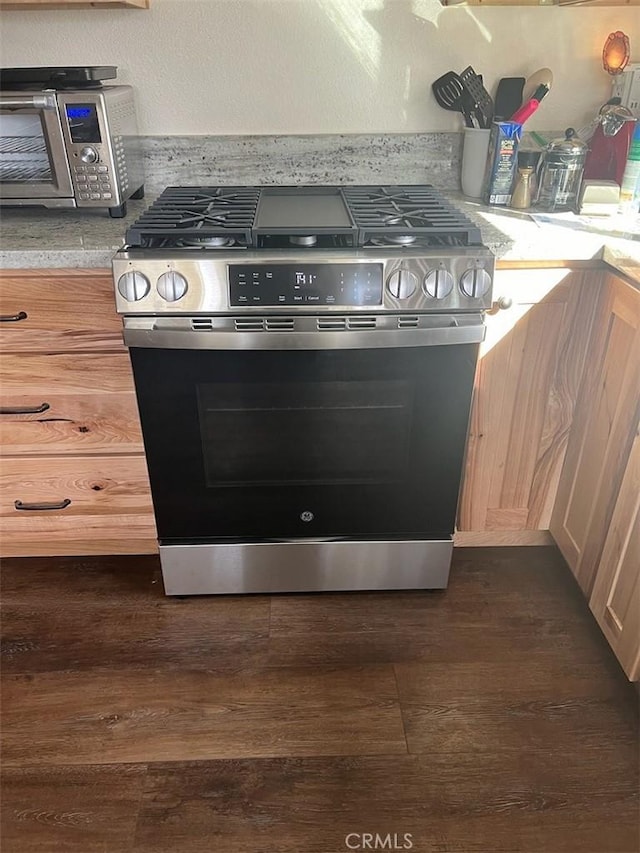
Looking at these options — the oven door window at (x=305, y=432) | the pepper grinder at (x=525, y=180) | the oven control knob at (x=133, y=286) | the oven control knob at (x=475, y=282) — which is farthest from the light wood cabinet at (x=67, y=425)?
the pepper grinder at (x=525, y=180)

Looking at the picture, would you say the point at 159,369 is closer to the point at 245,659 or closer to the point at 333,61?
the point at 245,659

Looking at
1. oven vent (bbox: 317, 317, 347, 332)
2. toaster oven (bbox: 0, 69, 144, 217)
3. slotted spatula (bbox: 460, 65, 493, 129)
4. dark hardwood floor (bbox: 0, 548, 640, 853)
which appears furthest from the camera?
slotted spatula (bbox: 460, 65, 493, 129)

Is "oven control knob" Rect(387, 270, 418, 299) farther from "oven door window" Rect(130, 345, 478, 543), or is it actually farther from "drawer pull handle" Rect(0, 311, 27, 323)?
"drawer pull handle" Rect(0, 311, 27, 323)

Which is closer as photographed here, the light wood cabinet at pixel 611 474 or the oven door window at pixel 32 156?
the light wood cabinet at pixel 611 474

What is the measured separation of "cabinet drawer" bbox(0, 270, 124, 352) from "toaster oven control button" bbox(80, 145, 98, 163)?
0.29m

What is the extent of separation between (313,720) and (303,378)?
73 cm

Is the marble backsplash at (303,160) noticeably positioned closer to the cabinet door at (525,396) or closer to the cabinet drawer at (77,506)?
the cabinet door at (525,396)

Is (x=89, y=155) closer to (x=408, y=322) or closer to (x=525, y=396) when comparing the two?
(x=408, y=322)

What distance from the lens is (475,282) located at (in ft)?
4.36

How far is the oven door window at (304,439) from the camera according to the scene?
4.55 feet

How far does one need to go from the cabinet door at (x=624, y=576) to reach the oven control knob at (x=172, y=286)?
94 centimetres

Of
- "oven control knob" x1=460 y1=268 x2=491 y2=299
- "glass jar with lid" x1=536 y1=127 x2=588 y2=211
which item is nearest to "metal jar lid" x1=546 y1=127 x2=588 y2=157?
"glass jar with lid" x1=536 y1=127 x2=588 y2=211

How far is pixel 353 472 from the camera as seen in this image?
153 centimetres

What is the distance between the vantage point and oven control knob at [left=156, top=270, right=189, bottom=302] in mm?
1285
